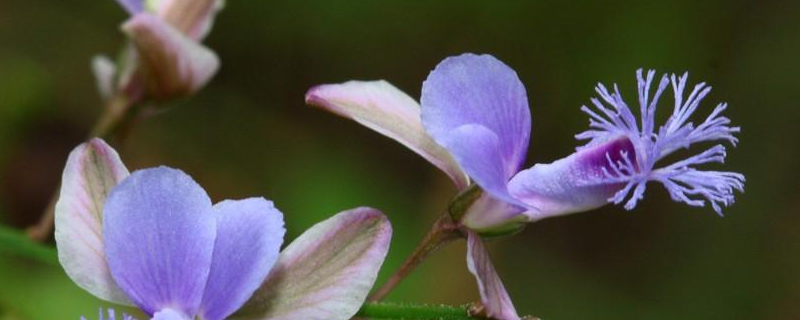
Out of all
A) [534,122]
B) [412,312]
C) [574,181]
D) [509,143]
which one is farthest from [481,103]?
[534,122]

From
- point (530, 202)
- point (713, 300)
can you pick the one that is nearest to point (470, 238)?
point (530, 202)

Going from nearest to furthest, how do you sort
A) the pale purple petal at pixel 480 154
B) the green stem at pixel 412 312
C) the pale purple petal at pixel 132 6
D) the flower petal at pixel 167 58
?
the pale purple petal at pixel 480 154 → the green stem at pixel 412 312 → the flower petal at pixel 167 58 → the pale purple petal at pixel 132 6

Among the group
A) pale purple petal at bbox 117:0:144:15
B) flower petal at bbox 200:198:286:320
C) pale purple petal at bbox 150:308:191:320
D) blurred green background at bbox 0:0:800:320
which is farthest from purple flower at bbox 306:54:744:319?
blurred green background at bbox 0:0:800:320

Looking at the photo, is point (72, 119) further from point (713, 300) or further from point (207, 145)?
point (713, 300)

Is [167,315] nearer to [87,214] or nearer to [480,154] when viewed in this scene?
[87,214]

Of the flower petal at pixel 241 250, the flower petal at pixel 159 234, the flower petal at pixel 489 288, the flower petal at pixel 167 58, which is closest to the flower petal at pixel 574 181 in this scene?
the flower petal at pixel 489 288

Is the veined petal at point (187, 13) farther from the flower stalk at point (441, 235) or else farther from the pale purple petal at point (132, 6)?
the flower stalk at point (441, 235)
